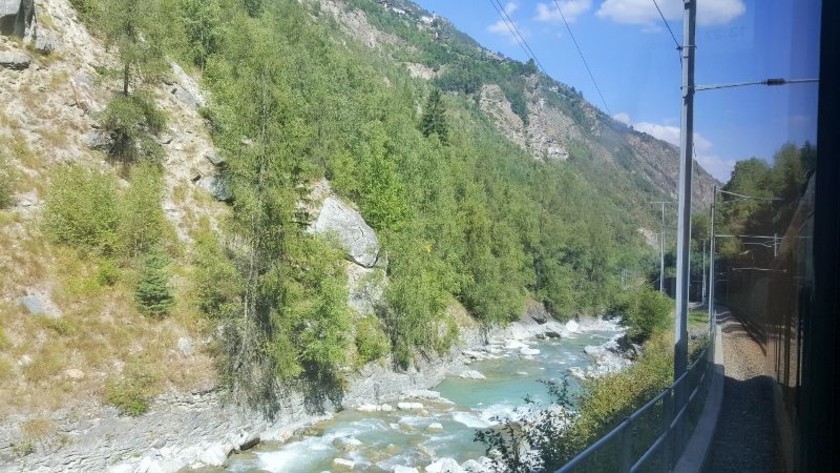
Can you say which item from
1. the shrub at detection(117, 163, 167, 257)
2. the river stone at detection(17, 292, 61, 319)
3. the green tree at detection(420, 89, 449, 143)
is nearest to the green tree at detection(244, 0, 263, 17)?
the green tree at detection(420, 89, 449, 143)

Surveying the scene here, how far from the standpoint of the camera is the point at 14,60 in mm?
25484

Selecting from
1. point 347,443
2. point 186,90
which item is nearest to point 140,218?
point 347,443

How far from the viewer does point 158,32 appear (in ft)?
96.2

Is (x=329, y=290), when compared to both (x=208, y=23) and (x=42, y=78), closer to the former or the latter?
(x=42, y=78)

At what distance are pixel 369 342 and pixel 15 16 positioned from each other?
21.1 meters

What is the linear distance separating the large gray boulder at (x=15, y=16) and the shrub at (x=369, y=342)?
20.1 m

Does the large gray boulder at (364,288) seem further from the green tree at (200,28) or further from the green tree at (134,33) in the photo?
the green tree at (200,28)

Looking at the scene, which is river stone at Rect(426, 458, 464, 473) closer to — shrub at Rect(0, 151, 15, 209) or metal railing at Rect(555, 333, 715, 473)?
metal railing at Rect(555, 333, 715, 473)

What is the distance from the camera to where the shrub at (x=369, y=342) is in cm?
2961

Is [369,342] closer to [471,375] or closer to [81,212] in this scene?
[471,375]

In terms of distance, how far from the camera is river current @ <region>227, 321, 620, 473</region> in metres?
19.7

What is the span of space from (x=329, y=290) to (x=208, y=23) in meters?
22.7

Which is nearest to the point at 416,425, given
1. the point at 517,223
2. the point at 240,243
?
the point at 240,243

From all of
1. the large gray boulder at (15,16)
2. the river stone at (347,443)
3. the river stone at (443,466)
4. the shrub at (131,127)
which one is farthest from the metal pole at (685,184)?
the large gray boulder at (15,16)
